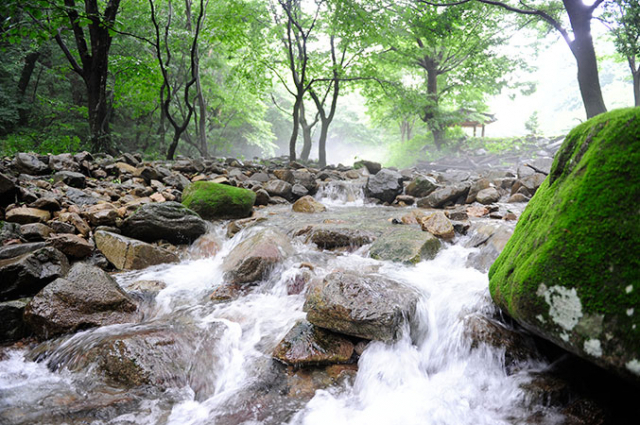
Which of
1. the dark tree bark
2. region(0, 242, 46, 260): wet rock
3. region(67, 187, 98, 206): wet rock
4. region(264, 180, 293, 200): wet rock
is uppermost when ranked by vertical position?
the dark tree bark

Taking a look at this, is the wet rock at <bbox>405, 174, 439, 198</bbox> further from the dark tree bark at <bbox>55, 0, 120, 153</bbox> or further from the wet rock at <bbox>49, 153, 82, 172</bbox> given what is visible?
the dark tree bark at <bbox>55, 0, 120, 153</bbox>

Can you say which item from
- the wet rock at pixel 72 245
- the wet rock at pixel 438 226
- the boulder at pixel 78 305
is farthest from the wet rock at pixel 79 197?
the wet rock at pixel 438 226

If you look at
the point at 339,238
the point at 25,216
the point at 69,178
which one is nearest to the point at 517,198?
the point at 339,238

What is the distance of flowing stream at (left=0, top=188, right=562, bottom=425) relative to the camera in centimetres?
233

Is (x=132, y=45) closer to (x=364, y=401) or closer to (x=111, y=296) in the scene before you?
(x=111, y=296)

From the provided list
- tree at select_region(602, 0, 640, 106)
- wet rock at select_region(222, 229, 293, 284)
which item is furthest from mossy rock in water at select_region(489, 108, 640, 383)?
tree at select_region(602, 0, 640, 106)

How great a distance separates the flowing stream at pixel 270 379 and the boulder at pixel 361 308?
151 millimetres

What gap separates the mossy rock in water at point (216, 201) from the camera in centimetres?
682

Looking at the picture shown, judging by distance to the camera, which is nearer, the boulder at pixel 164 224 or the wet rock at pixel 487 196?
the boulder at pixel 164 224

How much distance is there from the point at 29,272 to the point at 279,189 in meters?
6.28

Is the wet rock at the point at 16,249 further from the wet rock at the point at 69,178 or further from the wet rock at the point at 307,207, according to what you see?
the wet rock at the point at 307,207

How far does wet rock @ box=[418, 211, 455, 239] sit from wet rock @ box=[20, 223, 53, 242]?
18.6ft

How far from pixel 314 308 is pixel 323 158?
48.8 ft

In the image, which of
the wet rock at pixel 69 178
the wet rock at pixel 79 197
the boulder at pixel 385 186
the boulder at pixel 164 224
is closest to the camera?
the boulder at pixel 164 224
